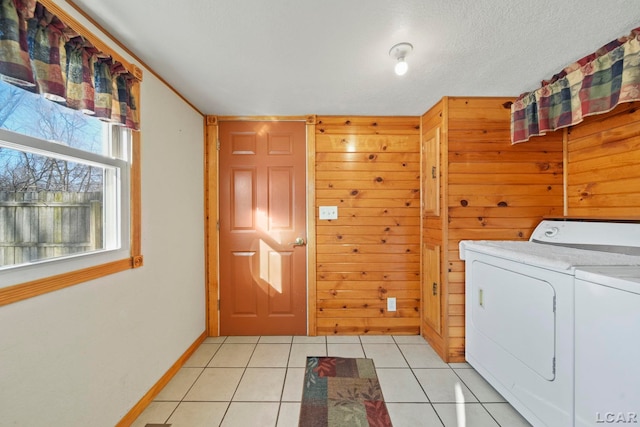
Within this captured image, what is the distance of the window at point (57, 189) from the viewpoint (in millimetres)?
930

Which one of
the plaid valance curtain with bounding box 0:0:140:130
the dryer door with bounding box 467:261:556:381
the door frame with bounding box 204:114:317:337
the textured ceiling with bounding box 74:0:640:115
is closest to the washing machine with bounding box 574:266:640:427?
the dryer door with bounding box 467:261:556:381

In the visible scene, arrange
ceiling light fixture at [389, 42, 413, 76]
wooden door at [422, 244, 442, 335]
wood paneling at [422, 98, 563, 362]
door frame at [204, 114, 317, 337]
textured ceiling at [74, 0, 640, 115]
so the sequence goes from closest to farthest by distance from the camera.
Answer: textured ceiling at [74, 0, 640, 115] < ceiling light fixture at [389, 42, 413, 76] < wood paneling at [422, 98, 563, 362] < wooden door at [422, 244, 442, 335] < door frame at [204, 114, 317, 337]

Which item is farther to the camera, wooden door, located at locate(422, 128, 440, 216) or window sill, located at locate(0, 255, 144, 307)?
wooden door, located at locate(422, 128, 440, 216)

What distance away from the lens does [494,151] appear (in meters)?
1.97

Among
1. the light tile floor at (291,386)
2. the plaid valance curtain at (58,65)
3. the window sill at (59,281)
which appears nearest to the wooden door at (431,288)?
the light tile floor at (291,386)

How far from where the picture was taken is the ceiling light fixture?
1359 mm

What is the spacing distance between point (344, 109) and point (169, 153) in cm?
150

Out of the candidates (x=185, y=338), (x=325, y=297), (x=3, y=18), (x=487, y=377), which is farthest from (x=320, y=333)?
(x=3, y=18)

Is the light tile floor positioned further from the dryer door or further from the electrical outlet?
the dryer door

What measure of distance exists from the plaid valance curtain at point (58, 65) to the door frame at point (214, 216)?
102 centimetres

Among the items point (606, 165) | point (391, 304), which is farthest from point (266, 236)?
point (606, 165)

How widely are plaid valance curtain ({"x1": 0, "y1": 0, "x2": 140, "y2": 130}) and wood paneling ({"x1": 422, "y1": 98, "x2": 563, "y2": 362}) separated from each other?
86.1 inches

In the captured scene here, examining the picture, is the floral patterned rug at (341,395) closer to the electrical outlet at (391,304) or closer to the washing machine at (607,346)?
the electrical outlet at (391,304)

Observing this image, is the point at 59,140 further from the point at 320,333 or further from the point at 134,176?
the point at 320,333
